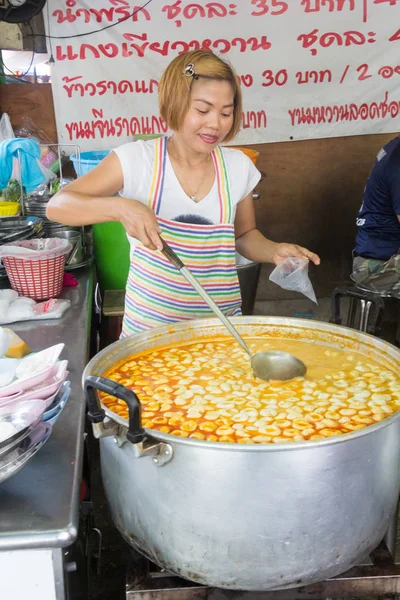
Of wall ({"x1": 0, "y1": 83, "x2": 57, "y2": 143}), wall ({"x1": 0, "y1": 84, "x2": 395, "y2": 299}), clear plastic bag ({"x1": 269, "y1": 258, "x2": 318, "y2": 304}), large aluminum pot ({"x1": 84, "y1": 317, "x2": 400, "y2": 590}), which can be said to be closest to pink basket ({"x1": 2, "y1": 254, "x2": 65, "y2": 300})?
clear plastic bag ({"x1": 269, "y1": 258, "x2": 318, "y2": 304})

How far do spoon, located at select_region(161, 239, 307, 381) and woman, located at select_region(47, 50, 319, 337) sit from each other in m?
0.20

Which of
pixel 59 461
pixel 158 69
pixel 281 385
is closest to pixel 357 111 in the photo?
pixel 158 69

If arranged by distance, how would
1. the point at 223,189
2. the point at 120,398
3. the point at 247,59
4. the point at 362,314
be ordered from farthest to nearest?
the point at 247,59, the point at 362,314, the point at 223,189, the point at 120,398

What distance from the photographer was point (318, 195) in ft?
15.8

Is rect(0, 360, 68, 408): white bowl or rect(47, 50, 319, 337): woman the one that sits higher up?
rect(47, 50, 319, 337): woman

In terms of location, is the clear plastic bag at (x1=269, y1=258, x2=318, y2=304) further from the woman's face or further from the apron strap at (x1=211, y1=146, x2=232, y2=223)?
the woman's face

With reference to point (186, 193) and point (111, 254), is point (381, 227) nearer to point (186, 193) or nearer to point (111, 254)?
point (111, 254)

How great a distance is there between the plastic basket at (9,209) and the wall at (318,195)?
6.95 ft

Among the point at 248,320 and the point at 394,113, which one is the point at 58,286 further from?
the point at 394,113

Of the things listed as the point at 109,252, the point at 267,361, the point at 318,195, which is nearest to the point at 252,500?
the point at 267,361

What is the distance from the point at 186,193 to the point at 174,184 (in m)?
0.06

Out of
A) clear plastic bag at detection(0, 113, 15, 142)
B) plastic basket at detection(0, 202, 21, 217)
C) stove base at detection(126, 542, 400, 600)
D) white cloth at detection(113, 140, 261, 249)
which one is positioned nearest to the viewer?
stove base at detection(126, 542, 400, 600)

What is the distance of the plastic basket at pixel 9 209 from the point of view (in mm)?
3273

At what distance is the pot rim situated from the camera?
1035 millimetres
